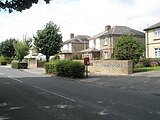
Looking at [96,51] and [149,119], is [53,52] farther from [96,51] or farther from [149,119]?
[149,119]

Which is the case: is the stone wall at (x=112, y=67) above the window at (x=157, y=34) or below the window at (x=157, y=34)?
below

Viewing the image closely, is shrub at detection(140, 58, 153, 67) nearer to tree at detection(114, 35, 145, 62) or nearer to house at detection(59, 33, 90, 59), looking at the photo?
tree at detection(114, 35, 145, 62)

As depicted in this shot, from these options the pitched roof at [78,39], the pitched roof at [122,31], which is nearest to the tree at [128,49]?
the pitched roof at [122,31]

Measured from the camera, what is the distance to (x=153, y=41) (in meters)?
46.6

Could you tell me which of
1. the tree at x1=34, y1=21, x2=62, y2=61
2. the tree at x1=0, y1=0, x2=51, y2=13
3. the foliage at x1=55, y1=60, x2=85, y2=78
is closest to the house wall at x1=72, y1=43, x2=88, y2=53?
the tree at x1=34, y1=21, x2=62, y2=61

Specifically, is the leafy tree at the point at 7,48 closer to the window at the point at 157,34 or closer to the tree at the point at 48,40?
the tree at the point at 48,40

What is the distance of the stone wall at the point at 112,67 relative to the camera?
29.0 m

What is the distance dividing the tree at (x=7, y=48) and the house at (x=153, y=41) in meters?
50.3

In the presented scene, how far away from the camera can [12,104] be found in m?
11.8

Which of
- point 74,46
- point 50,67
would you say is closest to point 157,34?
point 50,67

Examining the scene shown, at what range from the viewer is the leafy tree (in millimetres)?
87925

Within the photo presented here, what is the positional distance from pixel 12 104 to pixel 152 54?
1489 inches

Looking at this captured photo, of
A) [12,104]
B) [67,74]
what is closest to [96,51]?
[67,74]

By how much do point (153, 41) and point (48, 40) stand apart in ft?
54.7
